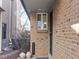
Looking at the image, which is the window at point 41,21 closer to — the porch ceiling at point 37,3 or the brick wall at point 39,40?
the brick wall at point 39,40

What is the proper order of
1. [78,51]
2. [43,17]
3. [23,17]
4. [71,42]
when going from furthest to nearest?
[23,17]
[43,17]
[71,42]
[78,51]

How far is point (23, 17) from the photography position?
2191 cm

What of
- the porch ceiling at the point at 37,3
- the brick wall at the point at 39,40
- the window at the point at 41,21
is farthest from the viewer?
the window at the point at 41,21

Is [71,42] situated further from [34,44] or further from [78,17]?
[34,44]

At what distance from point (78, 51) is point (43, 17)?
824cm

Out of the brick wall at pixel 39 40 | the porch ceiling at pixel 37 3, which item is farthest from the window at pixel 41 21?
the porch ceiling at pixel 37 3

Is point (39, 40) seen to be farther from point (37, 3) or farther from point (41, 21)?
point (37, 3)

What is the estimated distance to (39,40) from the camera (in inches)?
423

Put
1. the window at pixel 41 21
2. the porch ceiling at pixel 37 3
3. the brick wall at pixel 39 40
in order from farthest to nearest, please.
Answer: the window at pixel 41 21, the brick wall at pixel 39 40, the porch ceiling at pixel 37 3

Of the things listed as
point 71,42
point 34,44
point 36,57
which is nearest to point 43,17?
point 34,44

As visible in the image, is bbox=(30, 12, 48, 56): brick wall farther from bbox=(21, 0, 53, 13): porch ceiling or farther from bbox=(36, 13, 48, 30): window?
bbox=(21, 0, 53, 13): porch ceiling

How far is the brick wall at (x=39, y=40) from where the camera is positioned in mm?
10643

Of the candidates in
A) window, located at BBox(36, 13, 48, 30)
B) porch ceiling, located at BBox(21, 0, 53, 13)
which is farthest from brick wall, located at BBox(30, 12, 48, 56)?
porch ceiling, located at BBox(21, 0, 53, 13)

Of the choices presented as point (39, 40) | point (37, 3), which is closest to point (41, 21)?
point (39, 40)
